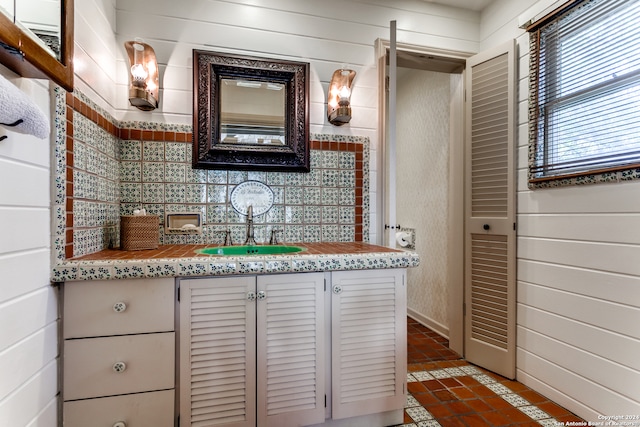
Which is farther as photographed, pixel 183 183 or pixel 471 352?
pixel 471 352

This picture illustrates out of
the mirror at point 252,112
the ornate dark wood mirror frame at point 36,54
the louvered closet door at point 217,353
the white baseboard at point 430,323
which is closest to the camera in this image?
the ornate dark wood mirror frame at point 36,54

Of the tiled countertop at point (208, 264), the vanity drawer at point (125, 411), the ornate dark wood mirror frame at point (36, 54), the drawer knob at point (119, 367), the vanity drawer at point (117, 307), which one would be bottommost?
the vanity drawer at point (125, 411)

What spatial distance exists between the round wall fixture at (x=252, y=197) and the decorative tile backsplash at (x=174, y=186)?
0.10 ft

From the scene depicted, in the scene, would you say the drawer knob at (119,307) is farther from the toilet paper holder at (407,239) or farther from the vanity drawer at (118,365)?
the toilet paper holder at (407,239)

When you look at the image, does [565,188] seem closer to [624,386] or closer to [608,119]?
[608,119]

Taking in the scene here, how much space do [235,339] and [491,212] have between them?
180cm

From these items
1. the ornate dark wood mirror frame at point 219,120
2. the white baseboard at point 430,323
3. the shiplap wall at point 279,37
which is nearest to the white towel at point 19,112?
the shiplap wall at point 279,37

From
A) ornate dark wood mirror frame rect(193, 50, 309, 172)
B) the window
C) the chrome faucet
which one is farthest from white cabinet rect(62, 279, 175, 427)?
the window

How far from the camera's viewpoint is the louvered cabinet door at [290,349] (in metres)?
1.34

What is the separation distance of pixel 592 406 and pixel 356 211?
158 centimetres

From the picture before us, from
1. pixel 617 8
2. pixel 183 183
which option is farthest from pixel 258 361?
pixel 617 8

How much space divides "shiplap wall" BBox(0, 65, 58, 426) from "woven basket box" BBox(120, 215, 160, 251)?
14.3 inches

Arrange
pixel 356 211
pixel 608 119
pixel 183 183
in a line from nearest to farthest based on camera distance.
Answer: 1. pixel 608 119
2. pixel 183 183
3. pixel 356 211

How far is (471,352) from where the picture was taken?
87.4 inches
